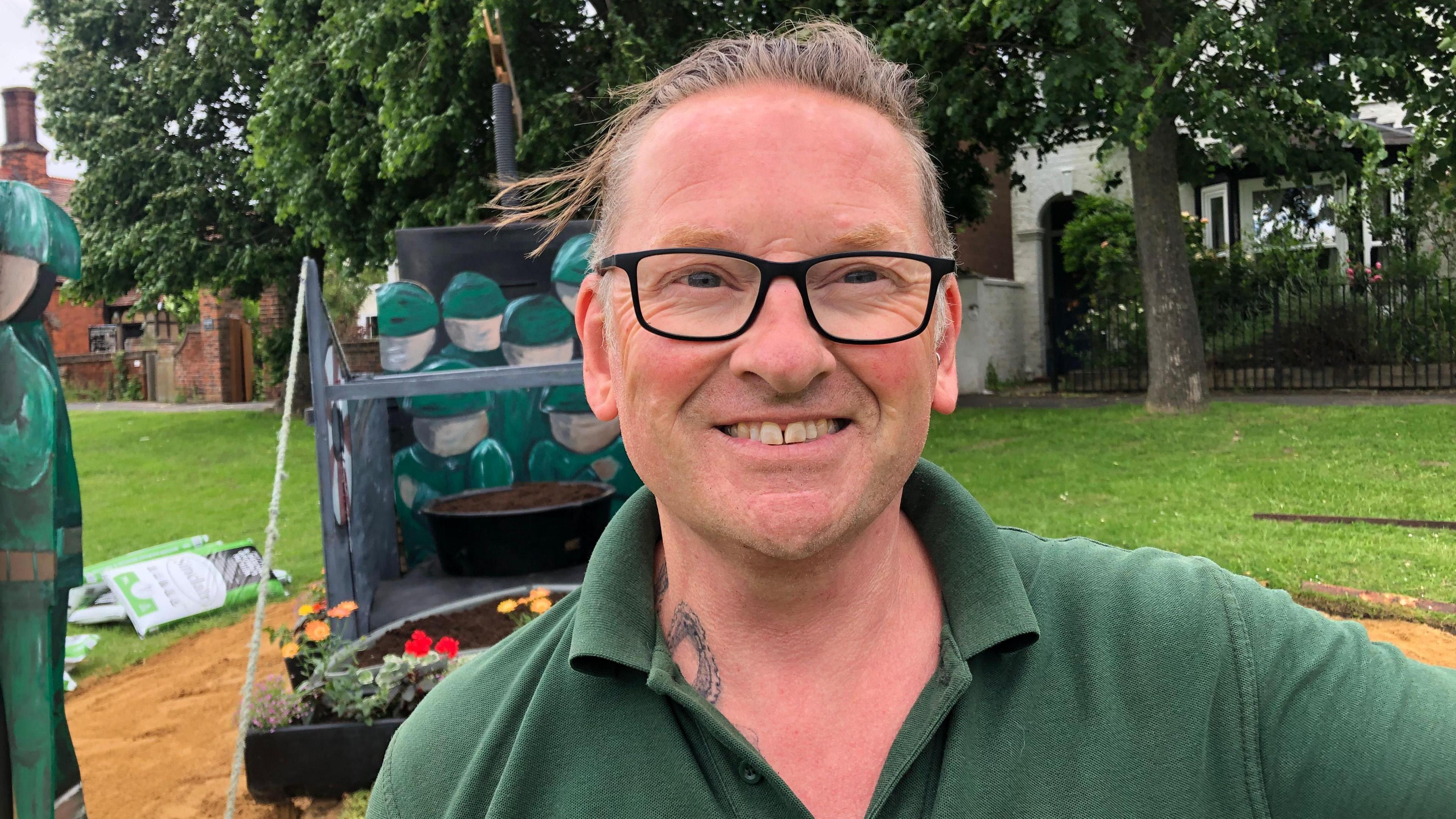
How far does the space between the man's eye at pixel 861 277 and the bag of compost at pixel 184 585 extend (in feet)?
20.9

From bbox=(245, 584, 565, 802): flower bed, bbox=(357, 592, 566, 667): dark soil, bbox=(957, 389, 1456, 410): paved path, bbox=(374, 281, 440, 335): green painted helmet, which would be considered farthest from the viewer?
bbox=(957, 389, 1456, 410): paved path

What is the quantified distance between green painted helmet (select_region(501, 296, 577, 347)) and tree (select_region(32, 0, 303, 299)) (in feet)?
39.7

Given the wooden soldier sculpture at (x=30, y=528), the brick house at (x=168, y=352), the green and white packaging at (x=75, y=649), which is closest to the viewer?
the wooden soldier sculpture at (x=30, y=528)

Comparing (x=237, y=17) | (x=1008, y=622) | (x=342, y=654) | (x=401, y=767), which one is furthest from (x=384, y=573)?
(x=237, y=17)

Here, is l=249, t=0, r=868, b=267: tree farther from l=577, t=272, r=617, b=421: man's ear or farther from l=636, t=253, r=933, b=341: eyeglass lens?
l=636, t=253, r=933, b=341: eyeglass lens

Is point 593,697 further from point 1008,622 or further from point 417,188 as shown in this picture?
point 417,188

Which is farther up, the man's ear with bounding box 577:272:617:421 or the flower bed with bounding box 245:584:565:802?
the man's ear with bounding box 577:272:617:421

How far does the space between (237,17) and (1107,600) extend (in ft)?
57.7

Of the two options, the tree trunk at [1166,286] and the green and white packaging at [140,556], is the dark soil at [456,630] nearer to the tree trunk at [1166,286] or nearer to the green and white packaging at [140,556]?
the green and white packaging at [140,556]

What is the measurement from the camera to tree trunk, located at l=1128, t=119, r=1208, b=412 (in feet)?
37.5

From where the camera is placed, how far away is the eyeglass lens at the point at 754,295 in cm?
129

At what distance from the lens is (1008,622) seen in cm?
129

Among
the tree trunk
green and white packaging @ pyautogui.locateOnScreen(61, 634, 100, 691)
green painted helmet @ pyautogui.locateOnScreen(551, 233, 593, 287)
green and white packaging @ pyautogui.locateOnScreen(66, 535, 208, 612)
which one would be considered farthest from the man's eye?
the tree trunk

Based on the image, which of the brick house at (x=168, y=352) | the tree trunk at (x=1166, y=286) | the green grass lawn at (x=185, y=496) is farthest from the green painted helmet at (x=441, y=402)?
the brick house at (x=168, y=352)
